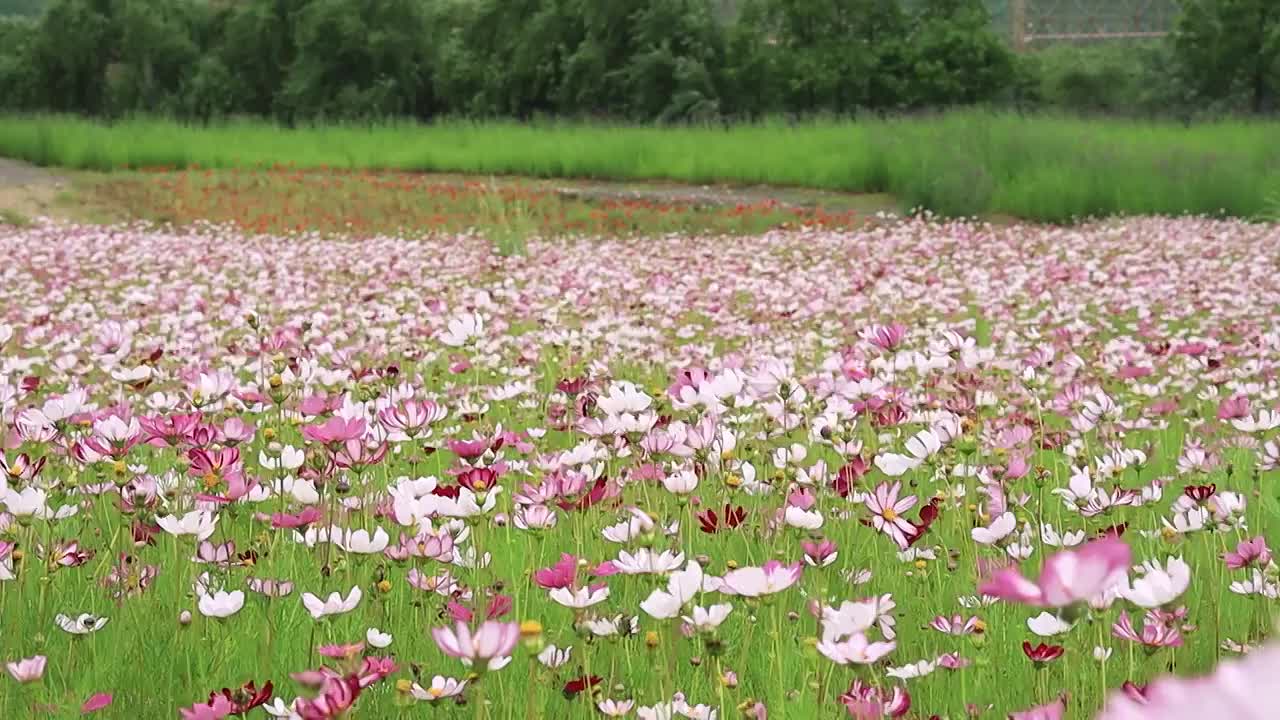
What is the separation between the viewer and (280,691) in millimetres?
1820

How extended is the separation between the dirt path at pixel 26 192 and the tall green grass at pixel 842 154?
137 cm

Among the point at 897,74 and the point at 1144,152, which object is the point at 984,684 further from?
the point at 897,74

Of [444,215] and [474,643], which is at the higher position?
[474,643]

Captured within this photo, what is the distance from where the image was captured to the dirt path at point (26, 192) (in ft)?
46.4

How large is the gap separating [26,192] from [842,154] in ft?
38.4

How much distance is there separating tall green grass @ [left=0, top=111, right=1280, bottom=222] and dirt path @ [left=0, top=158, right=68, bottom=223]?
137 centimetres

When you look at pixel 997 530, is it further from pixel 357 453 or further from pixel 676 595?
pixel 357 453

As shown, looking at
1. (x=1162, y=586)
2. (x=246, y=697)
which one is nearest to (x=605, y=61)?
(x=246, y=697)

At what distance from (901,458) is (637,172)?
17708 millimetres

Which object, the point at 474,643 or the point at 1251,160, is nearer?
the point at 474,643

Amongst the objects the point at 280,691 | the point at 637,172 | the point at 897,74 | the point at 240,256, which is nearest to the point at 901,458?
the point at 280,691

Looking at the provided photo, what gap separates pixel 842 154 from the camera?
1864 cm

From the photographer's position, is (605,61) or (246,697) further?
(605,61)

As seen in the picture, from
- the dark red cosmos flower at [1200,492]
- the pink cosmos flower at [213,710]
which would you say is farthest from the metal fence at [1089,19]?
the pink cosmos flower at [213,710]
